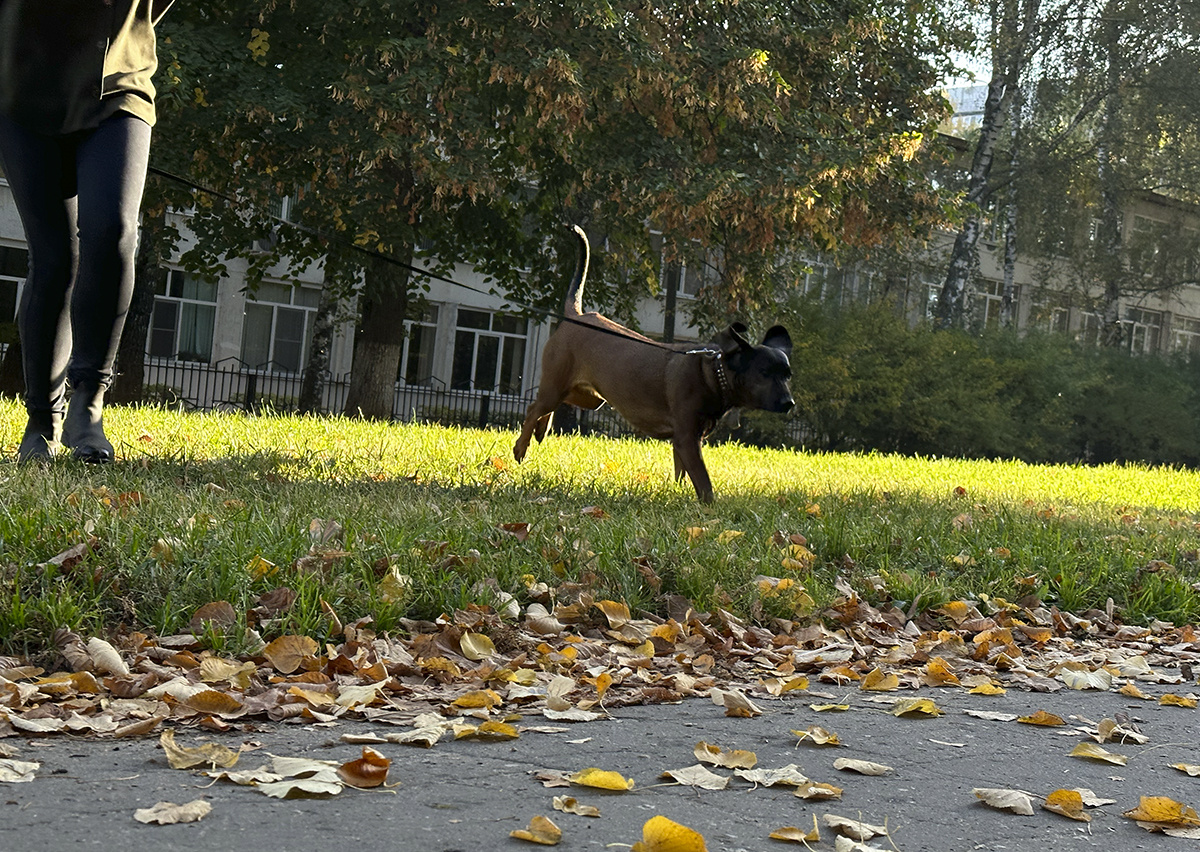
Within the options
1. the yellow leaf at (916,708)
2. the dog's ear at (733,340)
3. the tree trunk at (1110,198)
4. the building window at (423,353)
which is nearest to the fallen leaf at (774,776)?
the yellow leaf at (916,708)

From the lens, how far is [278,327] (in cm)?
3300

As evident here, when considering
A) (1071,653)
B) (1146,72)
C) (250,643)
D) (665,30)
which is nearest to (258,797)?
(250,643)

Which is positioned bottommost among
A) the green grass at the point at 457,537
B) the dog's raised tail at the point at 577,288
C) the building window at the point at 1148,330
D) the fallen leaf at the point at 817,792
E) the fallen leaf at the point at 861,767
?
the fallen leaf at the point at 861,767

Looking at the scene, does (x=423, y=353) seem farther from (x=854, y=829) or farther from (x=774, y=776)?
(x=854, y=829)

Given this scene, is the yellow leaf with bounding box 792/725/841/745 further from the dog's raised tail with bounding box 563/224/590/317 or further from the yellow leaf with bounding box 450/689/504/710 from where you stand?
the dog's raised tail with bounding box 563/224/590/317

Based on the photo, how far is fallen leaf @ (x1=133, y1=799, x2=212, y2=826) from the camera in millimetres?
2004

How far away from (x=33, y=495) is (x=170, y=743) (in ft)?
7.08

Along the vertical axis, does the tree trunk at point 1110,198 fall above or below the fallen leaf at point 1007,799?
above

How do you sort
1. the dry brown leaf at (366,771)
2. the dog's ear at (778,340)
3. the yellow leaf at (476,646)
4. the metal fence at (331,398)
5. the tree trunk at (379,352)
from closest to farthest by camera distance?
the dry brown leaf at (366,771)
the yellow leaf at (476,646)
the dog's ear at (778,340)
the tree trunk at (379,352)
the metal fence at (331,398)

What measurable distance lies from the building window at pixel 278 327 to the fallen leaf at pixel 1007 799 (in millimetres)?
30778

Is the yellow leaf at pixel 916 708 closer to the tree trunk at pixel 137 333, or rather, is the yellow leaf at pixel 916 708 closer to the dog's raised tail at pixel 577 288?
the dog's raised tail at pixel 577 288

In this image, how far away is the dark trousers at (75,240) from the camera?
4.79 metres

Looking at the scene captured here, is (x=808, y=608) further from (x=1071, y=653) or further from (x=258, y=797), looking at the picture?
(x=258, y=797)

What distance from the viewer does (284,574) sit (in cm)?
372
